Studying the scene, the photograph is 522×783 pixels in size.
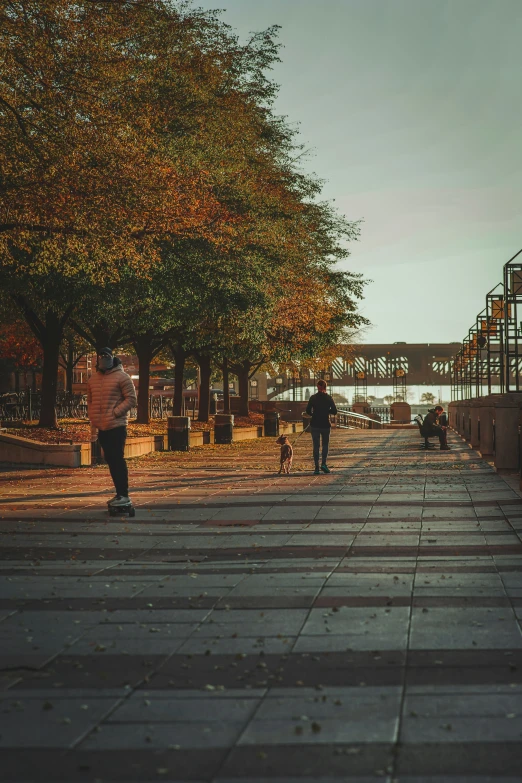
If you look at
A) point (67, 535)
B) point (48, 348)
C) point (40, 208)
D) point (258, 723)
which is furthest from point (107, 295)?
point (258, 723)

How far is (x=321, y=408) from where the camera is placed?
17734 millimetres

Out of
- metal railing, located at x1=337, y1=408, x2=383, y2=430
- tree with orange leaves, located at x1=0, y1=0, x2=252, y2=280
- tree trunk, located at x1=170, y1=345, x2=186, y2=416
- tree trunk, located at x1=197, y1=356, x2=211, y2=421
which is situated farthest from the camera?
metal railing, located at x1=337, y1=408, x2=383, y2=430

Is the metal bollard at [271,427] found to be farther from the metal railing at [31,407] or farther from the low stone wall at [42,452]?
the low stone wall at [42,452]

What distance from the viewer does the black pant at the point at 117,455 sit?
11.3 m

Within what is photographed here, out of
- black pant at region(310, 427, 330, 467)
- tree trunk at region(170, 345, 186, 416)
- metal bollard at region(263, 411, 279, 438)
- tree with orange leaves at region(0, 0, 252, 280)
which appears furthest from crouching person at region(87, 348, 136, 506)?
metal bollard at region(263, 411, 279, 438)

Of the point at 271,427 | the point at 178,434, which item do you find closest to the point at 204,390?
the point at 271,427

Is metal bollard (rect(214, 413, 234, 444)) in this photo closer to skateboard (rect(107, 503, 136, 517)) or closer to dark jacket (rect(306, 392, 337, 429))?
dark jacket (rect(306, 392, 337, 429))

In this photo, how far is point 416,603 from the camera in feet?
20.2

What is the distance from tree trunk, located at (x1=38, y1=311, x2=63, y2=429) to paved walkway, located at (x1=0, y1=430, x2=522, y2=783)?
13534 mm

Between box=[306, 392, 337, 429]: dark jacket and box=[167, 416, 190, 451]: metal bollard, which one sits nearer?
box=[306, 392, 337, 429]: dark jacket

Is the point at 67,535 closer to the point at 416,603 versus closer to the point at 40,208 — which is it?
the point at 416,603

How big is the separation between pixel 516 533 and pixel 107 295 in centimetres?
1351

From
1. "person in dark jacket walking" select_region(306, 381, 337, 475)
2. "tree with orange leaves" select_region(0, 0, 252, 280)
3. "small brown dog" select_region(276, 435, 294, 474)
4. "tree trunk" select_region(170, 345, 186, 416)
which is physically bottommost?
"small brown dog" select_region(276, 435, 294, 474)

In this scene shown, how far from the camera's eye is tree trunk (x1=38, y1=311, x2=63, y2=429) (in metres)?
24.3
